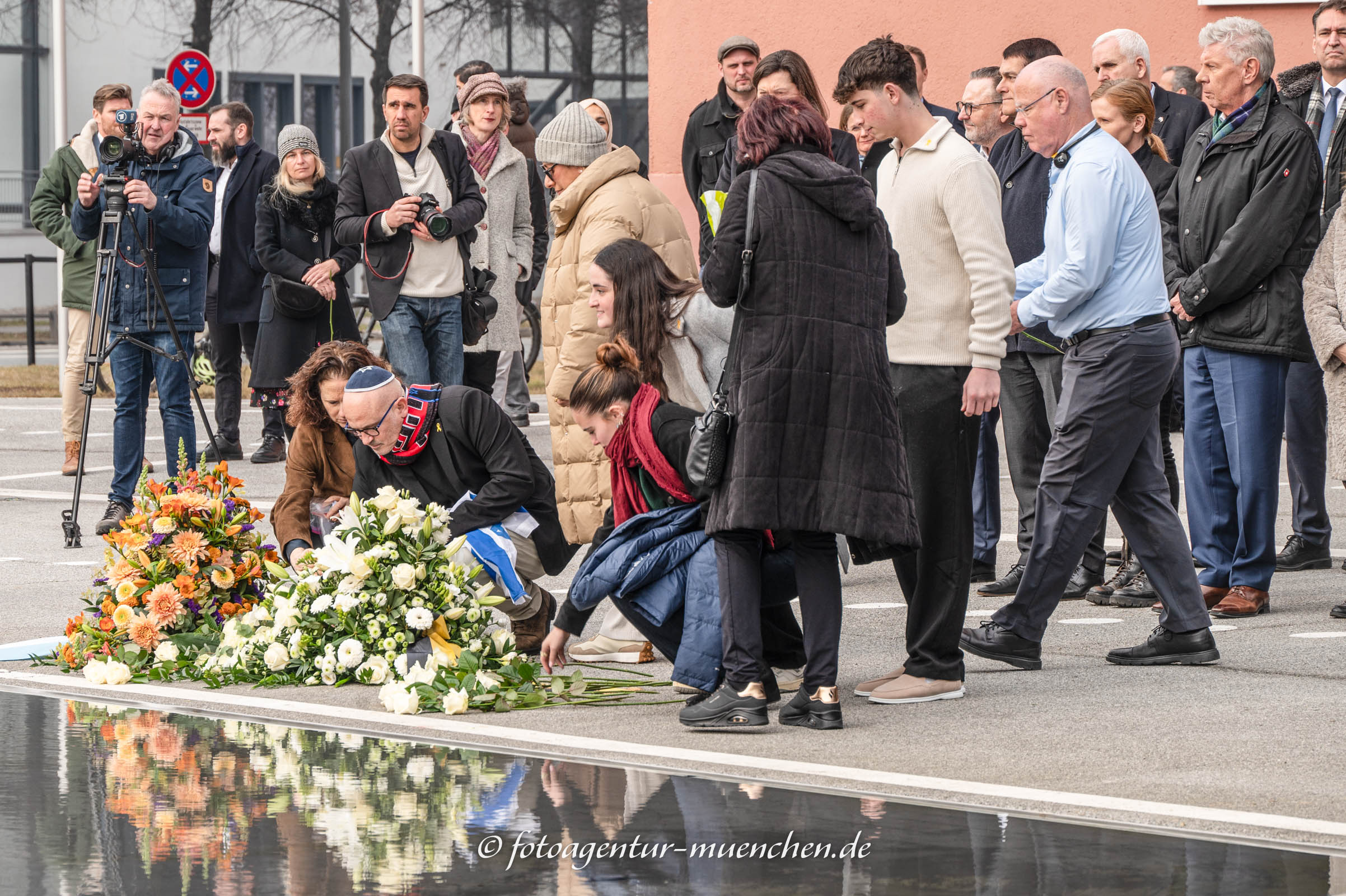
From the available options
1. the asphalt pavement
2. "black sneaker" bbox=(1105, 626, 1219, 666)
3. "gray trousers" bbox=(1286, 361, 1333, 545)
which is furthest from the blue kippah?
"gray trousers" bbox=(1286, 361, 1333, 545)

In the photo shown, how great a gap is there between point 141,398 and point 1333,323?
19.4 feet

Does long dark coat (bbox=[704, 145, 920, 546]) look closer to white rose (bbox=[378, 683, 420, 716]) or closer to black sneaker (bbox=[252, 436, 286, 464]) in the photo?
white rose (bbox=[378, 683, 420, 716])

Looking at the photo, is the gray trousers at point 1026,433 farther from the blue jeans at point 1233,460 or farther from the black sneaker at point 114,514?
the black sneaker at point 114,514

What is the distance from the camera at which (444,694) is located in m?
6.24

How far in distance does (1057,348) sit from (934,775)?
2758 mm

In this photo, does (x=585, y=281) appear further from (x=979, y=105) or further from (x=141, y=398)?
(x=141, y=398)

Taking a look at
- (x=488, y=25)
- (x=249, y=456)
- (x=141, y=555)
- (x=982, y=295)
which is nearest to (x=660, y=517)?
(x=982, y=295)

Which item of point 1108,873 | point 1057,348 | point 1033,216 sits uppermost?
point 1033,216

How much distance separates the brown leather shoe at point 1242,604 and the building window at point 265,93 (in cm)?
2439

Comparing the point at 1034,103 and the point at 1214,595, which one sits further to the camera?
the point at 1214,595

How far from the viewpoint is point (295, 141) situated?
11359mm

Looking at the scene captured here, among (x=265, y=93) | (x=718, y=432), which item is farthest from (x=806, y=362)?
(x=265, y=93)

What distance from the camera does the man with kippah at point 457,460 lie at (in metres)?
6.90

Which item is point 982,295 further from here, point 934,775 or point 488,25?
point 488,25
